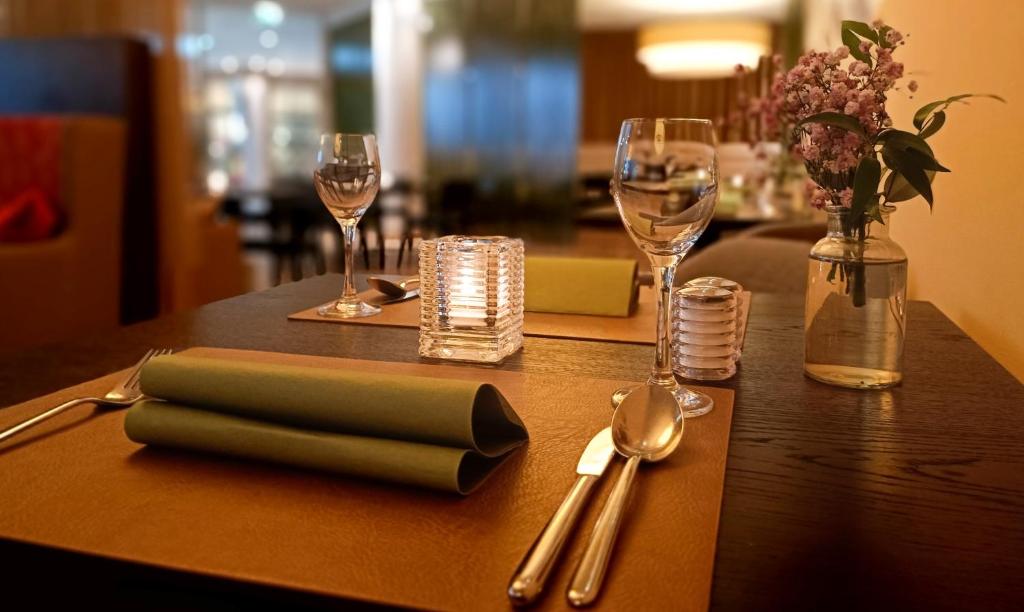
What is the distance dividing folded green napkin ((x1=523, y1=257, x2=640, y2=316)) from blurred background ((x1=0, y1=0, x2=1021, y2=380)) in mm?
456

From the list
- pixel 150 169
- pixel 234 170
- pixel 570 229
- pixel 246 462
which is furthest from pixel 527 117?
pixel 246 462

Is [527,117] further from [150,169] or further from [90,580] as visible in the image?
[90,580]

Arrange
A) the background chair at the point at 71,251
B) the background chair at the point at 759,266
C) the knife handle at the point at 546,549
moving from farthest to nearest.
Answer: the background chair at the point at 71,251 < the background chair at the point at 759,266 < the knife handle at the point at 546,549

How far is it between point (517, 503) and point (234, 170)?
1404 cm

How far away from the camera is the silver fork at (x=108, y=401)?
65cm

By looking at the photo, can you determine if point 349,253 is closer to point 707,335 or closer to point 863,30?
point 707,335

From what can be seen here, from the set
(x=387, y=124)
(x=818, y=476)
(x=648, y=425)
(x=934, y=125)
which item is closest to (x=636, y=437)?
(x=648, y=425)

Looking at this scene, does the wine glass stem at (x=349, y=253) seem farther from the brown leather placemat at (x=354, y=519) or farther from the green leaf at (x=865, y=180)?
the green leaf at (x=865, y=180)

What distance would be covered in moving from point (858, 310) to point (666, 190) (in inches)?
9.2

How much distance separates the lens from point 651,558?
1.52 feet

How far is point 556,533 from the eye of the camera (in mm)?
470

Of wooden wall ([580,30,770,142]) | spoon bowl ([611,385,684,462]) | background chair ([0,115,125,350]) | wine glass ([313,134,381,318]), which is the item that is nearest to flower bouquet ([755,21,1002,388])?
spoon bowl ([611,385,684,462])

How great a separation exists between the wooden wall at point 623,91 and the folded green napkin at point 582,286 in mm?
8819

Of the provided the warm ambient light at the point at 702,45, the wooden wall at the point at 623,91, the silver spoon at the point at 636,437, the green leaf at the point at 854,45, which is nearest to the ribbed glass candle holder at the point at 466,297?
the silver spoon at the point at 636,437
